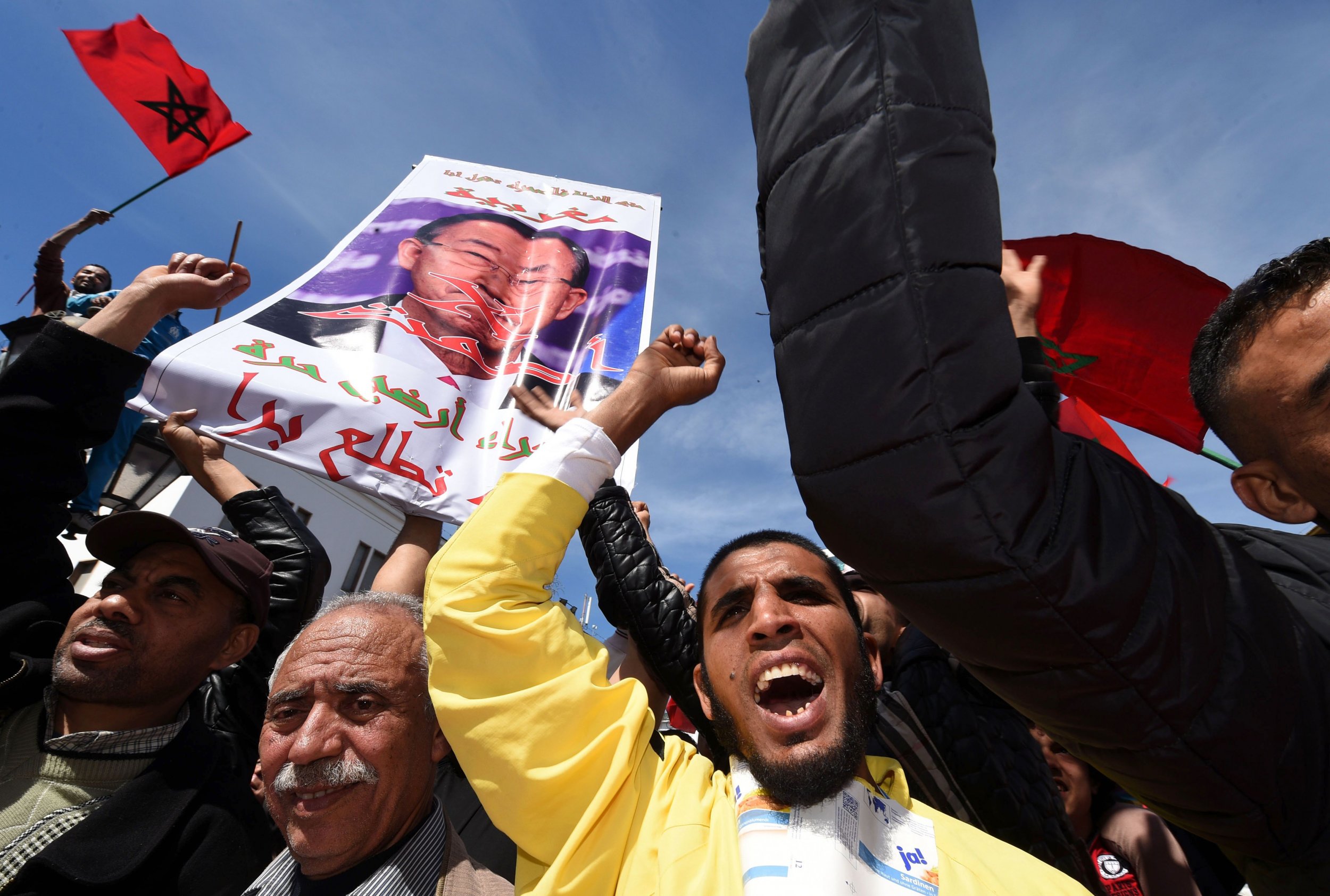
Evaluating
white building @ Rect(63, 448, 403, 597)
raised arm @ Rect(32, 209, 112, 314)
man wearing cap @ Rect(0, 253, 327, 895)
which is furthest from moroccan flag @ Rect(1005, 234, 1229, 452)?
white building @ Rect(63, 448, 403, 597)

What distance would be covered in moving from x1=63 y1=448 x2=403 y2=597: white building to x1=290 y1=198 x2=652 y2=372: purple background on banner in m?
5.61

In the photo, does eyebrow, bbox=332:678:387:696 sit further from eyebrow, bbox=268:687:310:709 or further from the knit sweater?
the knit sweater

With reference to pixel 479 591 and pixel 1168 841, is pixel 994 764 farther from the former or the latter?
pixel 479 591

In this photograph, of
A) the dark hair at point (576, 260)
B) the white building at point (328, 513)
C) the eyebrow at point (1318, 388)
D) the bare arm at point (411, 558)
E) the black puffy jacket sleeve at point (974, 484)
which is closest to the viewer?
the black puffy jacket sleeve at point (974, 484)

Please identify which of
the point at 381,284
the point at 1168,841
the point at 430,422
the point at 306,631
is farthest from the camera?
the point at 381,284

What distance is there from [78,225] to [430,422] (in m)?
3.76

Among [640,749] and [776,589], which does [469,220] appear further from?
[640,749]

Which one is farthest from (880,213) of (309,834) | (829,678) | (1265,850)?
(309,834)

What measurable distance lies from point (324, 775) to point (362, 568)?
41.7ft

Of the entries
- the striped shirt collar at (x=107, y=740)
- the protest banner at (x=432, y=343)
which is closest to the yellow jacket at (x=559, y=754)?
the striped shirt collar at (x=107, y=740)

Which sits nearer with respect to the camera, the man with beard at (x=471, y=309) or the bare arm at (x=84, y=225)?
the man with beard at (x=471, y=309)

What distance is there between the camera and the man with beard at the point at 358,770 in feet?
5.26

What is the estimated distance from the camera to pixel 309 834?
1.59 meters

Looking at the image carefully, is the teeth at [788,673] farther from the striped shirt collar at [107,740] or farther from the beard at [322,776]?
the striped shirt collar at [107,740]
